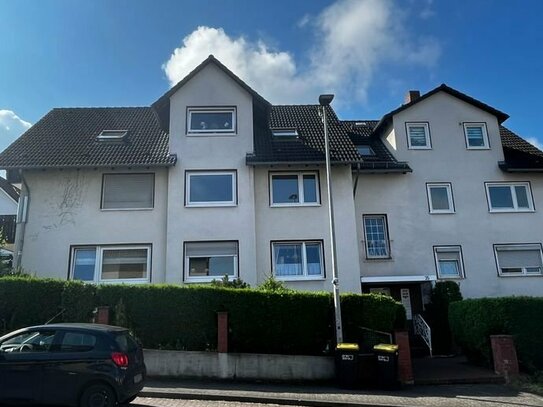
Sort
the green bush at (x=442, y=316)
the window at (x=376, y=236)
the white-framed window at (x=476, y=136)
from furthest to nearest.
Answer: the white-framed window at (x=476, y=136)
the window at (x=376, y=236)
the green bush at (x=442, y=316)

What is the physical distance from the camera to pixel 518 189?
20.1m

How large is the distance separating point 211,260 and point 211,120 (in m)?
5.59

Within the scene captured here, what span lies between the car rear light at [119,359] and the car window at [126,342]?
0.14 metres

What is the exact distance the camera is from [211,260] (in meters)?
16.8

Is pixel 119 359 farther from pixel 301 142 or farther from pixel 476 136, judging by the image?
pixel 476 136

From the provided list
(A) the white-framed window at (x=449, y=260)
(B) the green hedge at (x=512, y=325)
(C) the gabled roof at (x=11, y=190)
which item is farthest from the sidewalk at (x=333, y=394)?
(C) the gabled roof at (x=11, y=190)

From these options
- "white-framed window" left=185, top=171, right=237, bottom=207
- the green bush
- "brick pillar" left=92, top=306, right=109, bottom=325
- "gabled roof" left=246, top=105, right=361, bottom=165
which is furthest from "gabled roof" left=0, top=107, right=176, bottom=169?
the green bush

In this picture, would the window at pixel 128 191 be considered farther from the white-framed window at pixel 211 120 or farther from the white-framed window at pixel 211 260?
the white-framed window at pixel 211 120

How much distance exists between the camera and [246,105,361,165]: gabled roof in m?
17.5

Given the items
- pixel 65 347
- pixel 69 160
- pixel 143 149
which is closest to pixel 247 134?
pixel 143 149

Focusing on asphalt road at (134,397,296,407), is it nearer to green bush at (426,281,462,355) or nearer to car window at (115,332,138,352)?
car window at (115,332,138,352)

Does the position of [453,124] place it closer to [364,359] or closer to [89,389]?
[364,359]

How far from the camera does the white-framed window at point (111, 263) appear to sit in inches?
653

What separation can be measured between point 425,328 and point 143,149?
12917 millimetres
